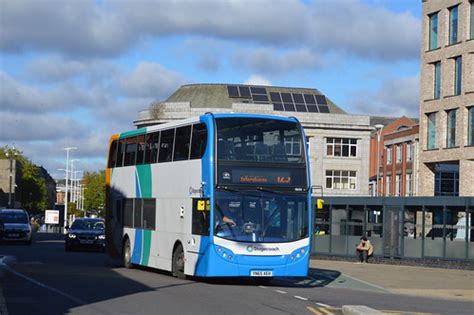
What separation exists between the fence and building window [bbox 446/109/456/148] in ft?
47.2

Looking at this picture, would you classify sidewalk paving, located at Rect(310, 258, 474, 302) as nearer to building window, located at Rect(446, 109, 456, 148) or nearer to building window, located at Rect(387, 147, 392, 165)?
building window, located at Rect(446, 109, 456, 148)

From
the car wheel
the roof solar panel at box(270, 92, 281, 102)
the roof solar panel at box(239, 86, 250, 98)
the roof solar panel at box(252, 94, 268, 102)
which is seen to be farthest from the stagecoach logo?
the roof solar panel at box(239, 86, 250, 98)

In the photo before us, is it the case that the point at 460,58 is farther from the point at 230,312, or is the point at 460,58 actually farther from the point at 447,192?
the point at 230,312

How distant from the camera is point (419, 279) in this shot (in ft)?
104

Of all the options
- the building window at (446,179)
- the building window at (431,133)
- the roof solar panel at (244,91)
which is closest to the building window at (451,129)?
the building window at (431,133)

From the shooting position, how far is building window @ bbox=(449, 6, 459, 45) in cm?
5678

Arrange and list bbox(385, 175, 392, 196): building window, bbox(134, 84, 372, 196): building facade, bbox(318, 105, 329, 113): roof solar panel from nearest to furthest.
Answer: bbox(385, 175, 392, 196): building window → bbox(134, 84, 372, 196): building facade → bbox(318, 105, 329, 113): roof solar panel

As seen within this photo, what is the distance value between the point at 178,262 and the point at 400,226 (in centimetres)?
1916

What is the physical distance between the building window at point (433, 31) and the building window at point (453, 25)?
5.15 ft

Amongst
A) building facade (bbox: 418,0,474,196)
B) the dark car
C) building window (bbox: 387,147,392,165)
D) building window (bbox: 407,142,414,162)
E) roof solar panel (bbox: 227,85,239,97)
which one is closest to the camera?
the dark car

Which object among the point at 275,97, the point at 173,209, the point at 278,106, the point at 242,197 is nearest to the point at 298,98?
the point at 275,97

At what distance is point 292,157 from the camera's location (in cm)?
2355

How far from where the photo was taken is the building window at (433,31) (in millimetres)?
59031

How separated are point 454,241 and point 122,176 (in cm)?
1643
